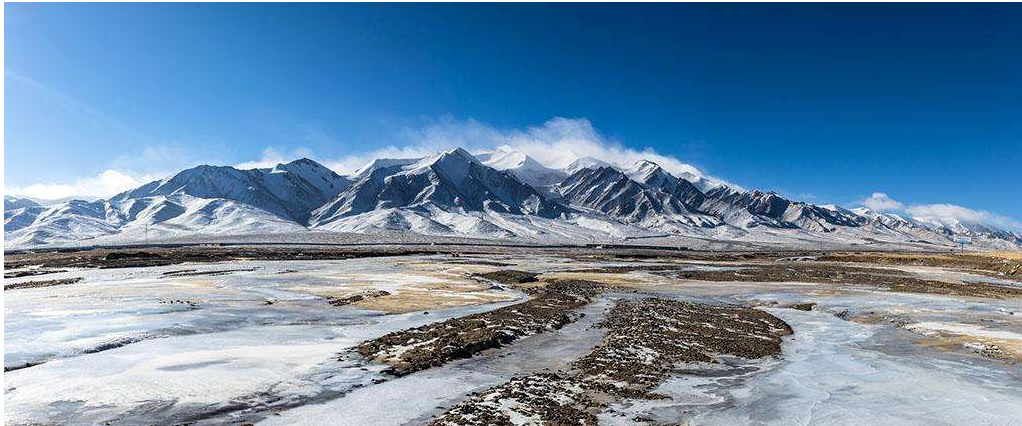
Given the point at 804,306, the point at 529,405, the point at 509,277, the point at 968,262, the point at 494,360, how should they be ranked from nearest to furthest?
the point at 529,405
the point at 494,360
the point at 804,306
the point at 509,277
the point at 968,262

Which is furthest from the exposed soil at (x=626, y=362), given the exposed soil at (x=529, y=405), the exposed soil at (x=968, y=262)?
the exposed soil at (x=968, y=262)

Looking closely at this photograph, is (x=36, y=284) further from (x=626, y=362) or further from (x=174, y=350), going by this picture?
(x=626, y=362)

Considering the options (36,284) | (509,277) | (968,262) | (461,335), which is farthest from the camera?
(968,262)

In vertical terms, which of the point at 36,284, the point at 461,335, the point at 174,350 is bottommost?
the point at 461,335

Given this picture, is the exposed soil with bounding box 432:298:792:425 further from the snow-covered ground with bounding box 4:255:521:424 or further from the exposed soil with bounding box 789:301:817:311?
the exposed soil with bounding box 789:301:817:311

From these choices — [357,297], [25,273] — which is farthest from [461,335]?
[25,273]

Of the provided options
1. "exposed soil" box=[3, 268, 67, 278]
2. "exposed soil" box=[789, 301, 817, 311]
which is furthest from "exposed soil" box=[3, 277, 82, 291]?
"exposed soil" box=[789, 301, 817, 311]

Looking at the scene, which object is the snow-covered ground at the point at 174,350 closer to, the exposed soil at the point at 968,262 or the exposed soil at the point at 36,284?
the exposed soil at the point at 36,284

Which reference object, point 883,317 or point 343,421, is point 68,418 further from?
point 883,317
